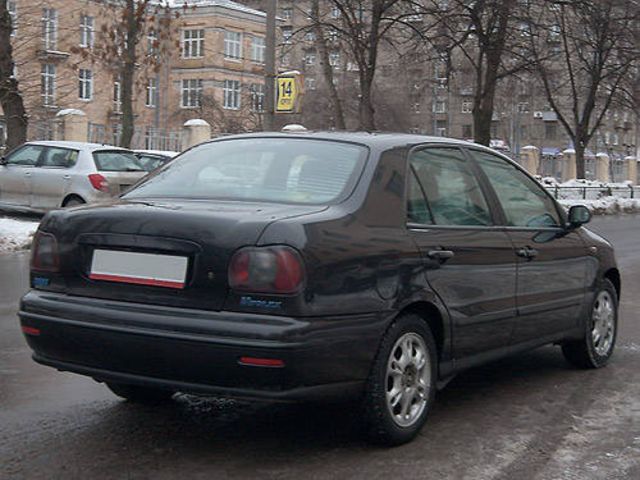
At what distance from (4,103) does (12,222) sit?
4.90 metres

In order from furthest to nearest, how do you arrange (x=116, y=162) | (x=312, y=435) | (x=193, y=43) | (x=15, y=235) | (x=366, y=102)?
(x=193, y=43) → (x=366, y=102) → (x=116, y=162) → (x=15, y=235) → (x=312, y=435)

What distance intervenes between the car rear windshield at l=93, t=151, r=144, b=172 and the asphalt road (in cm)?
1023

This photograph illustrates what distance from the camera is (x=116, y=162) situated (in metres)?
16.5

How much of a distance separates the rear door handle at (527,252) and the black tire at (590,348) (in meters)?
0.96

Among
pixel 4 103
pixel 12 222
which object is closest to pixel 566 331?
pixel 12 222

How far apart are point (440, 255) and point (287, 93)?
43.5 ft

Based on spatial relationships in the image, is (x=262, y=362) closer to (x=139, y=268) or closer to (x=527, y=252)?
(x=139, y=268)

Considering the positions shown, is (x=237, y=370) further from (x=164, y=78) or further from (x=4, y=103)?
(x=164, y=78)

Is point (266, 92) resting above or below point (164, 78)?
below

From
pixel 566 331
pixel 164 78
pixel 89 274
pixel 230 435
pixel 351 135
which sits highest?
pixel 164 78

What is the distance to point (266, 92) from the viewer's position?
17625 mm

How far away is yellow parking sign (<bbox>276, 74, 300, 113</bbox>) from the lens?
1762cm

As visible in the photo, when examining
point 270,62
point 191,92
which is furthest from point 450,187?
point 191,92

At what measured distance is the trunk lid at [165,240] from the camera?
4.14 m
